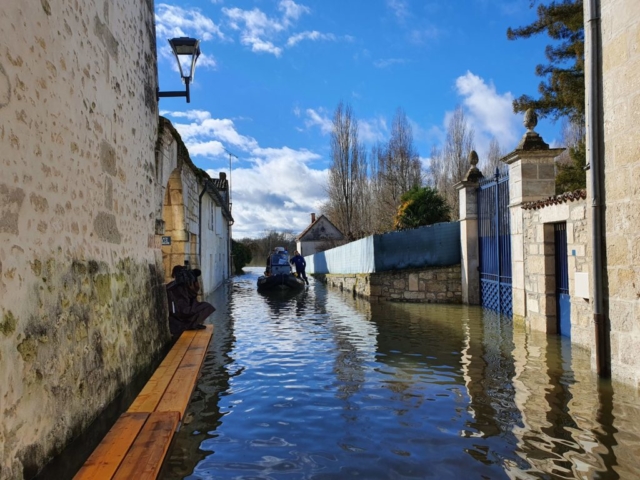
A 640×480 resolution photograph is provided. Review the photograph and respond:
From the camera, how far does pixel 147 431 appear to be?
11.0 feet

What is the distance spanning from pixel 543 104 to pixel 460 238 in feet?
16.2

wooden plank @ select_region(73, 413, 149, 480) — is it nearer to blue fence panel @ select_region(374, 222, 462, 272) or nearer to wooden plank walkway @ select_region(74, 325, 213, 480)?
wooden plank walkway @ select_region(74, 325, 213, 480)

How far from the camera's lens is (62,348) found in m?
3.28

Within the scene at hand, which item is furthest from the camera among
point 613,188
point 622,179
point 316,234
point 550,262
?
point 316,234

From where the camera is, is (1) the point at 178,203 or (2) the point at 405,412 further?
(1) the point at 178,203

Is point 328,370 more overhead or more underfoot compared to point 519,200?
more underfoot

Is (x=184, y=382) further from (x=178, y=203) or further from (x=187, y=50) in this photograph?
(x=178, y=203)

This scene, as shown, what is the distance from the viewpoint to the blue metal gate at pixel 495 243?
33.2 ft

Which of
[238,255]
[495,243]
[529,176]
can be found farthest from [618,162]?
[238,255]

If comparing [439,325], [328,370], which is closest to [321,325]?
[439,325]

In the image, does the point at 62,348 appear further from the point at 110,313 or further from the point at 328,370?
the point at 328,370

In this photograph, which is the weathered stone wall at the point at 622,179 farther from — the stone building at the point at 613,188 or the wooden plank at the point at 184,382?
the wooden plank at the point at 184,382

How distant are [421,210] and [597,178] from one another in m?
13.1

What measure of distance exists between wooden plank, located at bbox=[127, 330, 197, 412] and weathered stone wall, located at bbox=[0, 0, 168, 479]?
264 mm
